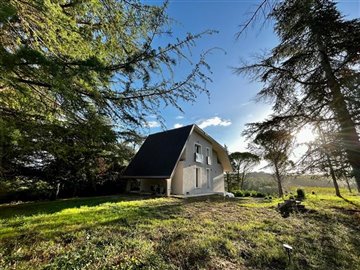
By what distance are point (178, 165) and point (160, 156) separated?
1793 mm

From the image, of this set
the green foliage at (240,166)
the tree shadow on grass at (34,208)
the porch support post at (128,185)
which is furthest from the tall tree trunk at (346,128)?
the green foliage at (240,166)

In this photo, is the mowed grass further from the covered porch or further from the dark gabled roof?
the covered porch

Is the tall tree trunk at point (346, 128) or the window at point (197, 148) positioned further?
the window at point (197, 148)

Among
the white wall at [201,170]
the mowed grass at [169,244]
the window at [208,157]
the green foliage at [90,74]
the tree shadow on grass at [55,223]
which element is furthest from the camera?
the window at [208,157]

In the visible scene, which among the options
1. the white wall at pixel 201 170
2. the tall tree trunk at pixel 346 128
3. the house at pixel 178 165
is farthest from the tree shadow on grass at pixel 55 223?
the white wall at pixel 201 170

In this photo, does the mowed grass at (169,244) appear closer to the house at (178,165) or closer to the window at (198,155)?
the house at (178,165)

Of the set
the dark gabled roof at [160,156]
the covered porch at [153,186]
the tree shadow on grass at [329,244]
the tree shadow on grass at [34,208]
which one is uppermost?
the dark gabled roof at [160,156]

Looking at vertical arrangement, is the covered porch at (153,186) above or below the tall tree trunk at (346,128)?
below

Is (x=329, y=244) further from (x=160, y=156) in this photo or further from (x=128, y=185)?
(x=128, y=185)

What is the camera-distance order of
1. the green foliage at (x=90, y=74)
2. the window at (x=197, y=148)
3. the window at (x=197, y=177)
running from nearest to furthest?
1. the green foliage at (x=90, y=74)
2. the window at (x=197, y=177)
3. the window at (x=197, y=148)

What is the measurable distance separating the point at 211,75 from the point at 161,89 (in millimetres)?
985

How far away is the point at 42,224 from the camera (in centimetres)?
617

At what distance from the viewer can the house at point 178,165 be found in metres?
15.9

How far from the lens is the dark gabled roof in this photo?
1566cm
